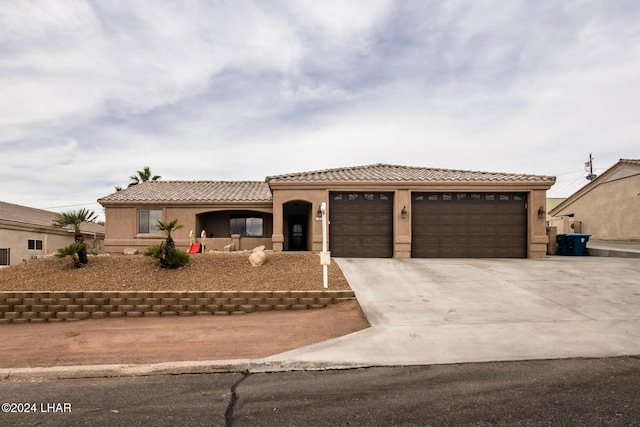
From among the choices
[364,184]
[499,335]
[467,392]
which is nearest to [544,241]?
[364,184]

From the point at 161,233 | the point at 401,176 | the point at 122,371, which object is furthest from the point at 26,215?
the point at 122,371

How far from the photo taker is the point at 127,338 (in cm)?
845

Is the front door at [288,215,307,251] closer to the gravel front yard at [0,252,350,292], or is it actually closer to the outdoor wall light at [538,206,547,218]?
the gravel front yard at [0,252,350,292]

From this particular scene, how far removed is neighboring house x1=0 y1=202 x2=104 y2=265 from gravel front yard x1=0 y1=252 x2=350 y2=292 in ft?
32.6

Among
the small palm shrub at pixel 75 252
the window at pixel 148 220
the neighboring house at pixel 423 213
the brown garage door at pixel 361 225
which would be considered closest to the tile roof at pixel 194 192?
the window at pixel 148 220

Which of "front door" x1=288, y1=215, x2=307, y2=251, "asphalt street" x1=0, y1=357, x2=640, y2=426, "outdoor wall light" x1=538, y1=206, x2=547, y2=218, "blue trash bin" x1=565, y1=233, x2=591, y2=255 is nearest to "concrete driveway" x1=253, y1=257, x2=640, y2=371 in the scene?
A: "asphalt street" x1=0, y1=357, x2=640, y2=426

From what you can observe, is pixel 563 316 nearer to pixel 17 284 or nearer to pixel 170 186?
pixel 17 284

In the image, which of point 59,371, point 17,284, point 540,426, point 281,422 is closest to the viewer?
point 540,426

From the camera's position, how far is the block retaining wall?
1060 centimetres

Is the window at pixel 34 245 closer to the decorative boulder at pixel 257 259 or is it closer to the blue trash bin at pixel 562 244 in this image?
the decorative boulder at pixel 257 259

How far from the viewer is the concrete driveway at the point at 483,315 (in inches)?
257

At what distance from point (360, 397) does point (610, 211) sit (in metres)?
29.9

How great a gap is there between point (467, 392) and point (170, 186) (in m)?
23.2

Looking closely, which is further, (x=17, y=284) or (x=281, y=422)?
(x=17, y=284)
